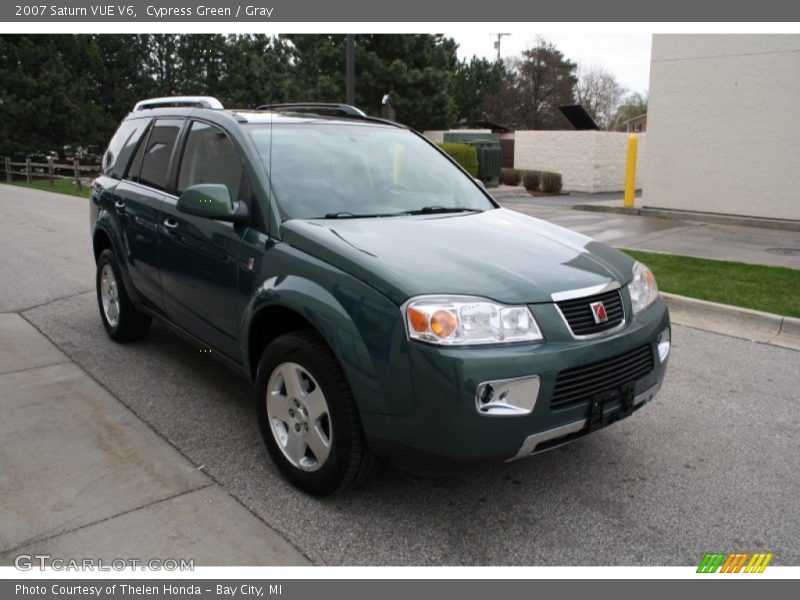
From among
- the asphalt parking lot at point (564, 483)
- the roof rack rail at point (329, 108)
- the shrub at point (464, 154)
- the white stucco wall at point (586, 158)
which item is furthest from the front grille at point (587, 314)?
the white stucco wall at point (586, 158)

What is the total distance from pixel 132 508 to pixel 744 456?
3.09m

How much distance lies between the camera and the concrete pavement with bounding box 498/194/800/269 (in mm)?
9703

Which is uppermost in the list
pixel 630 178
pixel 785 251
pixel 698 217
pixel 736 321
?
pixel 630 178

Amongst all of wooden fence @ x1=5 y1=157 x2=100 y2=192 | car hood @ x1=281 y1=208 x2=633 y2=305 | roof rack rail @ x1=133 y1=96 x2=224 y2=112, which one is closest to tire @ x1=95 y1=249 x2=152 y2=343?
roof rack rail @ x1=133 y1=96 x2=224 y2=112

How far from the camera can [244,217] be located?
372 cm

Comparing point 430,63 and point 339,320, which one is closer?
point 339,320

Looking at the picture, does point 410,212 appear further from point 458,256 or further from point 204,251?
point 204,251

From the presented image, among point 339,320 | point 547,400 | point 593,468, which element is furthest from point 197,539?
point 593,468

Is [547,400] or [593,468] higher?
[547,400]

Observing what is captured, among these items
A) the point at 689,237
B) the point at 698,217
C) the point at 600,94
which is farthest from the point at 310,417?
the point at 600,94

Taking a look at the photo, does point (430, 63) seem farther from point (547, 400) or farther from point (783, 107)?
point (547, 400)

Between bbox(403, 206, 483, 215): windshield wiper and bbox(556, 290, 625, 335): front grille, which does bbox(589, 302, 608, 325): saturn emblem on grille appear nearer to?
bbox(556, 290, 625, 335): front grille

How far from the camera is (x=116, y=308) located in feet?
18.4

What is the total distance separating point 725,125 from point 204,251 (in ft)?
38.7
